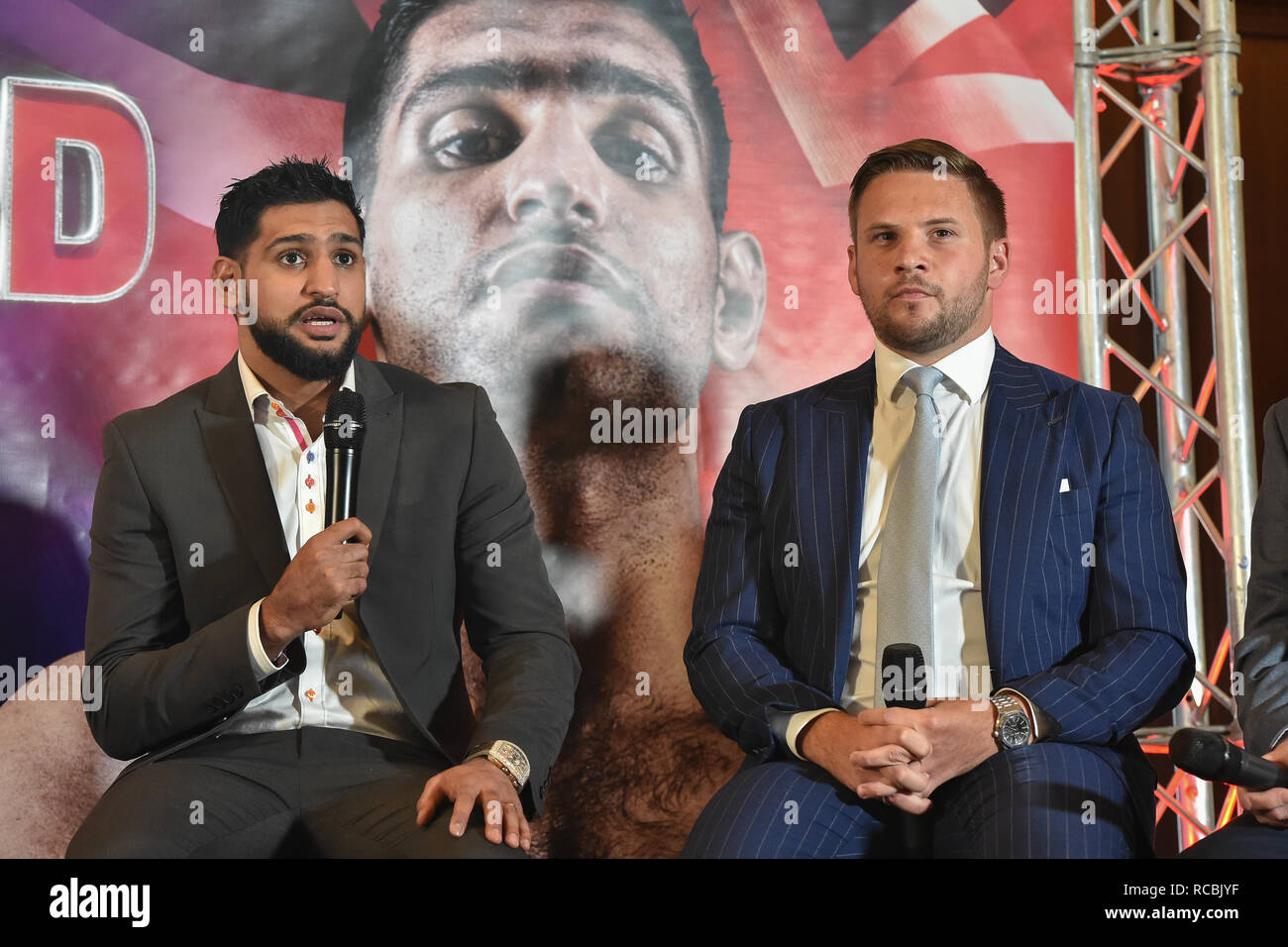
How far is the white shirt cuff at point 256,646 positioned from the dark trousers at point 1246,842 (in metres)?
1.65

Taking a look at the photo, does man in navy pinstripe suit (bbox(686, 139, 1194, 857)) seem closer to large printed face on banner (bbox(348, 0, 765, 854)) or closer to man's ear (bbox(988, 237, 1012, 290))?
man's ear (bbox(988, 237, 1012, 290))

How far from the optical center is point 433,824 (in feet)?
7.09

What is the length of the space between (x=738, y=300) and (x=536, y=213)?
1.90 ft

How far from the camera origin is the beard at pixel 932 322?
2.58m

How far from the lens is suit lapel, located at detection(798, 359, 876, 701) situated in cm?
244

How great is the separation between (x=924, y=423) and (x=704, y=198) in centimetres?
115

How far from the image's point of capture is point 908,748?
6.87ft

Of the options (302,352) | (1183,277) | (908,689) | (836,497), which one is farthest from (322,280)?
(1183,277)

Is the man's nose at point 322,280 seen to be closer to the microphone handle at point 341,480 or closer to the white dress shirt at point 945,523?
the microphone handle at point 341,480

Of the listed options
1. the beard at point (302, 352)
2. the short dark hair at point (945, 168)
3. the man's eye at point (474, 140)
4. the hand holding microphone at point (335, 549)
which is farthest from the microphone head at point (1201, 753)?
the man's eye at point (474, 140)

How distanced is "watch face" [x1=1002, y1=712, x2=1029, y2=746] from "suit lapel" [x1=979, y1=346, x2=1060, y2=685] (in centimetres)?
14

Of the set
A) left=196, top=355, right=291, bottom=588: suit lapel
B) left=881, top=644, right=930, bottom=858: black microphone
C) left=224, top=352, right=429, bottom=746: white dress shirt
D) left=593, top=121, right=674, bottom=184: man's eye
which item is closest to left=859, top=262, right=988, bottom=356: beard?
left=881, top=644, right=930, bottom=858: black microphone
